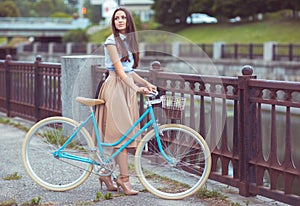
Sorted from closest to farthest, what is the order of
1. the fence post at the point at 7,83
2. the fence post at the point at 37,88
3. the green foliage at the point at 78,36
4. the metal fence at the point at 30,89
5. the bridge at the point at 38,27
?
the metal fence at the point at 30,89, the fence post at the point at 37,88, the fence post at the point at 7,83, the green foliage at the point at 78,36, the bridge at the point at 38,27

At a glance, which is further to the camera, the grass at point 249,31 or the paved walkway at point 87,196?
the grass at point 249,31

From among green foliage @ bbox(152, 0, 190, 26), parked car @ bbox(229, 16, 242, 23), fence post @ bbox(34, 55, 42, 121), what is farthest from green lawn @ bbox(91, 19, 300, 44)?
fence post @ bbox(34, 55, 42, 121)

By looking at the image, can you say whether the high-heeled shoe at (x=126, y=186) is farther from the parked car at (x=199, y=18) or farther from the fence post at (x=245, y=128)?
the parked car at (x=199, y=18)

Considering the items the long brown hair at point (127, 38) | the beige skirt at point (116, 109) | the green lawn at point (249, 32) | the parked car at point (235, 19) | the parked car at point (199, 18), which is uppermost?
the parked car at point (199, 18)

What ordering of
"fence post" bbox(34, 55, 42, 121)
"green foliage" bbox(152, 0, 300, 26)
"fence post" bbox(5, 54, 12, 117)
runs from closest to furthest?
"fence post" bbox(34, 55, 42, 121) → "fence post" bbox(5, 54, 12, 117) → "green foliage" bbox(152, 0, 300, 26)

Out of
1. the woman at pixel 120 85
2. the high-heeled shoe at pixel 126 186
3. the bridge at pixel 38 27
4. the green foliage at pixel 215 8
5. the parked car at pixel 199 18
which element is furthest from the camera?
the bridge at pixel 38 27

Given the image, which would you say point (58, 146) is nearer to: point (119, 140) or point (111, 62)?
point (119, 140)

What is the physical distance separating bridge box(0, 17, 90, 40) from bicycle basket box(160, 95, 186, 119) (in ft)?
210

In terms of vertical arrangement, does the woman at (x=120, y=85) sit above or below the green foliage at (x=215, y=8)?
below

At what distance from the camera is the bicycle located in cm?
565

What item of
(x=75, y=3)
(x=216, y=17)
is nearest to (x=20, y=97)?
(x=216, y=17)

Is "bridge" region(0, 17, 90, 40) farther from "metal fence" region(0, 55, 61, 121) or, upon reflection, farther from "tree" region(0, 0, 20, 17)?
"metal fence" region(0, 55, 61, 121)

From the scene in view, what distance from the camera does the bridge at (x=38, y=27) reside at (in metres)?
68.1

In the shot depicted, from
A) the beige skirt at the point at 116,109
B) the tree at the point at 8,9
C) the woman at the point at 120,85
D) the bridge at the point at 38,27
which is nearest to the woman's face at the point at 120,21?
the woman at the point at 120,85
